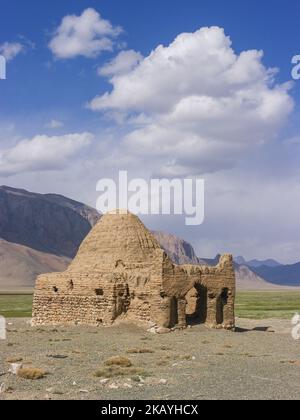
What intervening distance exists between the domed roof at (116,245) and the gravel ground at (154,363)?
4.63 metres

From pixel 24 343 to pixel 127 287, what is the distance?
764 cm

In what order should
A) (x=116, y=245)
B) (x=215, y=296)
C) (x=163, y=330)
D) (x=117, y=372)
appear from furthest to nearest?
(x=116, y=245), (x=215, y=296), (x=163, y=330), (x=117, y=372)

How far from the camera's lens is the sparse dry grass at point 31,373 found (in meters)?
15.2

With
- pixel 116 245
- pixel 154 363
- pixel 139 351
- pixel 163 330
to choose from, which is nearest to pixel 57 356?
pixel 139 351

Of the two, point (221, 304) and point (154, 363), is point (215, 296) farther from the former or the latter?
point (154, 363)

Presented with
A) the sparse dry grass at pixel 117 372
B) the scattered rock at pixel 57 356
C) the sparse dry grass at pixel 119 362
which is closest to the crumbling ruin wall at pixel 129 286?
the scattered rock at pixel 57 356

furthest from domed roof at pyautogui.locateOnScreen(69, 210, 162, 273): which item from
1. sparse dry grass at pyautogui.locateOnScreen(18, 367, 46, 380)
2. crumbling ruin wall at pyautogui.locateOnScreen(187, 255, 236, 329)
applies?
sparse dry grass at pyautogui.locateOnScreen(18, 367, 46, 380)

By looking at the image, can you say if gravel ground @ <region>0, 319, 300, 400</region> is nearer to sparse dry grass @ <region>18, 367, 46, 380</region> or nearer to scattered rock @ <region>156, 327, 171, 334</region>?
sparse dry grass @ <region>18, 367, 46, 380</region>

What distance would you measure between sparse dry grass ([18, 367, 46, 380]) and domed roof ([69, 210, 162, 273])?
15.7 meters

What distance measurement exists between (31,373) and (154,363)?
15.2 ft

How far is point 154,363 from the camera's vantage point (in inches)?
722

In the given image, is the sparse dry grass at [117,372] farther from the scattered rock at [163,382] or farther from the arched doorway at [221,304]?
the arched doorway at [221,304]

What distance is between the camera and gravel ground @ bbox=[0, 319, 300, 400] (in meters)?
13.7
